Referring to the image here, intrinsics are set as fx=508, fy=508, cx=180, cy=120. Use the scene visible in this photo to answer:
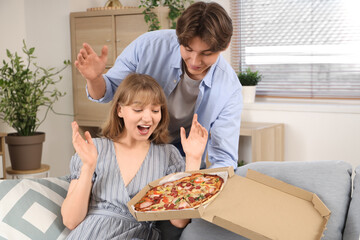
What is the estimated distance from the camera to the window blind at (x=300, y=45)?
4.01 m

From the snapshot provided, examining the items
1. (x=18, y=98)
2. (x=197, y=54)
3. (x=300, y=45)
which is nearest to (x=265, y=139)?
(x=300, y=45)

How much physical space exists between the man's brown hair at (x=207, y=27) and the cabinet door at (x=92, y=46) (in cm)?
250

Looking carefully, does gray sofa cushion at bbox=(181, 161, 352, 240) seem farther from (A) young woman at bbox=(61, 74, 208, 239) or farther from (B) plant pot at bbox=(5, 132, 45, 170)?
(B) plant pot at bbox=(5, 132, 45, 170)

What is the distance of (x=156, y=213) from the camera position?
1.43 meters

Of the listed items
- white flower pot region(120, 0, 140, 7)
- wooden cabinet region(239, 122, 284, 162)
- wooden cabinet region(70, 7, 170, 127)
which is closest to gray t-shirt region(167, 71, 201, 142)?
wooden cabinet region(239, 122, 284, 162)

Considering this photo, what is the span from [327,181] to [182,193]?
56 centimetres

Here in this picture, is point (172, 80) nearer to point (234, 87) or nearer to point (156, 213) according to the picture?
point (234, 87)

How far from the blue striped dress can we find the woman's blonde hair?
0.13 feet

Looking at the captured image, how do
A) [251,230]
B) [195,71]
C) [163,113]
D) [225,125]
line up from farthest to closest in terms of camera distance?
[225,125] < [163,113] < [195,71] < [251,230]

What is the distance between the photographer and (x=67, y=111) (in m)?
4.61

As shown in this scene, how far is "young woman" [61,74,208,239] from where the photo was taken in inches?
70.6

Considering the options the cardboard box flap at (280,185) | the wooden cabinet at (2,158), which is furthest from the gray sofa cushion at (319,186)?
the wooden cabinet at (2,158)

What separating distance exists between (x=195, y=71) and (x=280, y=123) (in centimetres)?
231

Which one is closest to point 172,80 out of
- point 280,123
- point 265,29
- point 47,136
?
point 280,123
